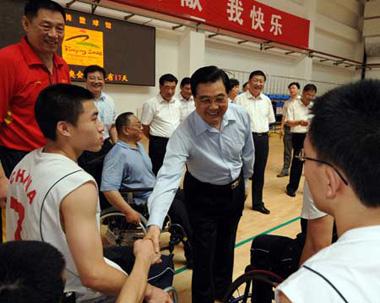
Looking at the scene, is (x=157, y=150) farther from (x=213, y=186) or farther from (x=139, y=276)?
(x=139, y=276)

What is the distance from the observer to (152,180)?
2357 millimetres

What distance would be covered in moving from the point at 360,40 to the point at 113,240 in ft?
38.5

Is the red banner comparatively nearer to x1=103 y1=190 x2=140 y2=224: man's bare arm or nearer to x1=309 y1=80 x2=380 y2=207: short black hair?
x1=103 y1=190 x2=140 y2=224: man's bare arm

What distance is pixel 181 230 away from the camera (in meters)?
2.19

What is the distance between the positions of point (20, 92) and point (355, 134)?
1.40 meters

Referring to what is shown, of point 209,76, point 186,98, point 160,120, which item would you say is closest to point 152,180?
point 209,76

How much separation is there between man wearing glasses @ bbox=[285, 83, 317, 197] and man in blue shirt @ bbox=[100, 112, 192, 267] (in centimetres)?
214

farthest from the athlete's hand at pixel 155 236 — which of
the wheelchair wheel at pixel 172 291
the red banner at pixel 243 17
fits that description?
the red banner at pixel 243 17

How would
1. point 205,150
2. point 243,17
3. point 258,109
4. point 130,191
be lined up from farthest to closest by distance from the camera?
point 243,17 → point 258,109 → point 130,191 → point 205,150

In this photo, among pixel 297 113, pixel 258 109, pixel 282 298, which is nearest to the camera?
pixel 282 298

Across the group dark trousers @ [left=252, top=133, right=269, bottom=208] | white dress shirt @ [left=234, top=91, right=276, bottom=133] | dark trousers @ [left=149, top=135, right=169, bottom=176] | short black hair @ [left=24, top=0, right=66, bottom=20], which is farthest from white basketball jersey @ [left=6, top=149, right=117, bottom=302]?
white dress shirt @ [left=234, top=91, right=276, bottom=133]

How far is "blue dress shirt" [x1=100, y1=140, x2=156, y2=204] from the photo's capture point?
216cm

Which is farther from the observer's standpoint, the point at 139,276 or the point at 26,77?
the point at 26,77

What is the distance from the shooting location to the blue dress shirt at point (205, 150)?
1.59 metres
